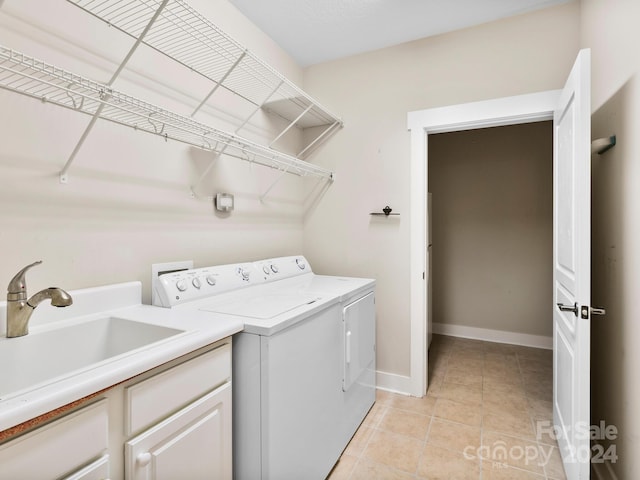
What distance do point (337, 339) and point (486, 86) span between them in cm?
191

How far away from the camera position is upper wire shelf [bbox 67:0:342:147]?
132 cm

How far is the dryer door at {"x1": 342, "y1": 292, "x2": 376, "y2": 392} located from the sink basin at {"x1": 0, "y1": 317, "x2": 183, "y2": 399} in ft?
3.28

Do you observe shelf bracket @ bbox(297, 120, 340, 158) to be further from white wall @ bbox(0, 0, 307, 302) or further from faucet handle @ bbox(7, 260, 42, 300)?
faucet handle @ bbox(7, 260, 42, 300)

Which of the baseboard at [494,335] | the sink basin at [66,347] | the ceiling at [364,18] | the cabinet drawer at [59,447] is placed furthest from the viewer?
the baseboard at [494,335]

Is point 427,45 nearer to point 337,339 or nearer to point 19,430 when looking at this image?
point 337,339

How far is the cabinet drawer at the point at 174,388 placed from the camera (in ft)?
2.90

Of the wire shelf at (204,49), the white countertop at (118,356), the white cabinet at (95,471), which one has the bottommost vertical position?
the white cabinet at (95,471)

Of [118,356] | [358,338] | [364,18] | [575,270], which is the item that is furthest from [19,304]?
[364,18]

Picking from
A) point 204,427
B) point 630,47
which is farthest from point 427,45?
point 204,427

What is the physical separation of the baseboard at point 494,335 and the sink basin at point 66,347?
11.6ft

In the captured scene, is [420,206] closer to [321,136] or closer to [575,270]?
[321,136]

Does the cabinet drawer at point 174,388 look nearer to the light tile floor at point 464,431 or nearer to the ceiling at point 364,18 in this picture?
the light tile floor at point 464,431

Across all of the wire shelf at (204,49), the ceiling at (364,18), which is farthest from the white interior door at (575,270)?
the wire shelf at (204,49)

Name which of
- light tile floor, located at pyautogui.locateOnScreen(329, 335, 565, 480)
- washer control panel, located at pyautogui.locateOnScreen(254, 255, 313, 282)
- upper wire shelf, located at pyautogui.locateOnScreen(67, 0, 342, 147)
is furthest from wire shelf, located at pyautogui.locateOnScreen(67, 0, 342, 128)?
light tile floor, located at pyautogui.locateOnScreen(329, 335, 565, 480)
